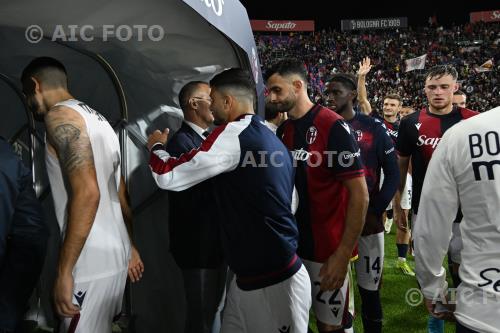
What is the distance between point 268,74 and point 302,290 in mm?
1296

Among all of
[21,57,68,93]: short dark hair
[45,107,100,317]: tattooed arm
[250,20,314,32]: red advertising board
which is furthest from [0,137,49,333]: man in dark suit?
[250,20,314,32]: red advertising board

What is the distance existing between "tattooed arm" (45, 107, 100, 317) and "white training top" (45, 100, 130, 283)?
0.09 metres

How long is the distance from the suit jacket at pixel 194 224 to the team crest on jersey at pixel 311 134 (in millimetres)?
702

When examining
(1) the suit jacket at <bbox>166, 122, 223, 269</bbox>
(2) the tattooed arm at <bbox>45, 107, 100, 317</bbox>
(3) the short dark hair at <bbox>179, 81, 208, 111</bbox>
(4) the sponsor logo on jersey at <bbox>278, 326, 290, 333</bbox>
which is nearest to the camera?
(2) the tattooed arm at <bbox>45, 107, 100, 317</bbox>

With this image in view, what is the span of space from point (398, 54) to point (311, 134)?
109 ft

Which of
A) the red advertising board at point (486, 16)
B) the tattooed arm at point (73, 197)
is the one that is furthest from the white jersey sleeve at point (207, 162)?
the red advertising board at point (486, 16)

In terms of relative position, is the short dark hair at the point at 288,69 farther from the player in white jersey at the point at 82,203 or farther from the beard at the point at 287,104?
the player in white jersey at the point at 82,203

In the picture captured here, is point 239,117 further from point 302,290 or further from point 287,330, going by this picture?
point 287,330

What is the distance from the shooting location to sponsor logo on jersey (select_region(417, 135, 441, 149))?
400 cm

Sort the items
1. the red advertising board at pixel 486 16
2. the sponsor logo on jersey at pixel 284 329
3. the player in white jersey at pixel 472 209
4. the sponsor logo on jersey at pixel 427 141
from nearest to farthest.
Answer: the player in white jersey at pixel 472 209 → the sponsor logo on jersey at pixel 284 329 → the sponsor logo on jersey at pixel 427 141 → the red advertising board at pixel 486 16

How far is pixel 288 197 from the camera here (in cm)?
240

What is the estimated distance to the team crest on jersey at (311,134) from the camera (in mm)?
2797

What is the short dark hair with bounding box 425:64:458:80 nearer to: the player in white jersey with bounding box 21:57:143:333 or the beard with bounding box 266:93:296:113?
the beard with bounding box 266:93:296:113

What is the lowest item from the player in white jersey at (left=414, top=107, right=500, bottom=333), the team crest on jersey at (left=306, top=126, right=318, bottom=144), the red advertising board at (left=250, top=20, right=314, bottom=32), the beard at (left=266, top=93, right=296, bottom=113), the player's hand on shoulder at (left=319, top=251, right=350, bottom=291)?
the player's hand on shoulder at (left=319, top=251, right=350, bottom=291)
